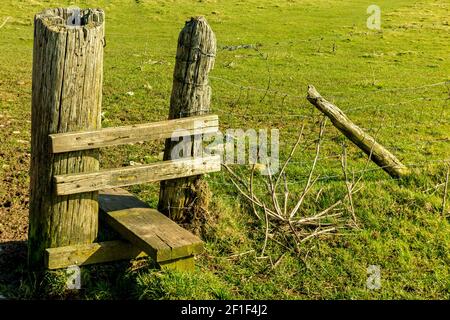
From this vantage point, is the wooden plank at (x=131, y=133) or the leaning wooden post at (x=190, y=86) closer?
the wooden plank at (x=131, y=133)

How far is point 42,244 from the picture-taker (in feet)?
20.7

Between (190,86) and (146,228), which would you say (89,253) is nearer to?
(146,228)

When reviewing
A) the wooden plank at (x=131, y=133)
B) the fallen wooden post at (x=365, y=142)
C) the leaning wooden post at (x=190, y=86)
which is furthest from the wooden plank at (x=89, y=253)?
the fallen wooden post at (x=365, y=142)

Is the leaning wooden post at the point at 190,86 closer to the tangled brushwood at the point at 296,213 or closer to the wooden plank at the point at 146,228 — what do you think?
the wooden plank at the point at 146,228

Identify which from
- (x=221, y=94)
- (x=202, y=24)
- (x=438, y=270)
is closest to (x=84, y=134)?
(x=202, y=24)

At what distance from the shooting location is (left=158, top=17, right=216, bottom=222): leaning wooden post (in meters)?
6.59

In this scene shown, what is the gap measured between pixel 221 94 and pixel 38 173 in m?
9.22

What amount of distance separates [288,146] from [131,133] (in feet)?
16.0

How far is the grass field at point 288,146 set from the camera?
643cm

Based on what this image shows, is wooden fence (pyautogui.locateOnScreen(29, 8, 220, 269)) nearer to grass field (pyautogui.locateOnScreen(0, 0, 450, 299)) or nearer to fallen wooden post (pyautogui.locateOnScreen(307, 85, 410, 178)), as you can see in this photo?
grass field (pyautogui.locateOnScreen(0, 0, 450, 299))

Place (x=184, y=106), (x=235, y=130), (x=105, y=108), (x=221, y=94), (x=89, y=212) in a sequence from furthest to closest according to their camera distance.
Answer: (x=221, y=94), (x=105, y=108), (x=235, y=130), (x=184, y=106), (x=89, y=212)

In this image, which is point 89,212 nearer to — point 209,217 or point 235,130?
point 209,217

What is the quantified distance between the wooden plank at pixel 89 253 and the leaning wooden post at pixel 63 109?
0.14m
